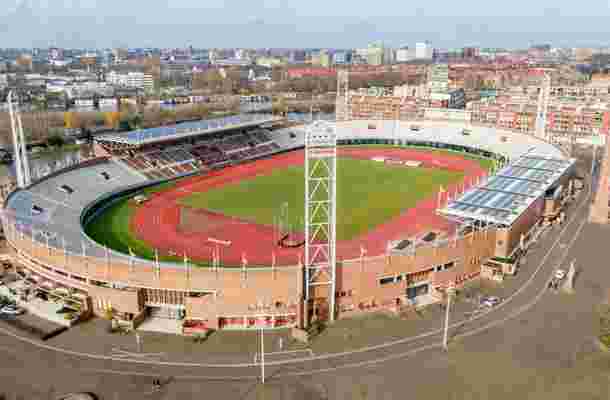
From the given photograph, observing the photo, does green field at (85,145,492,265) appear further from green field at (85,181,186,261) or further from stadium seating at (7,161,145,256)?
stadium seating at (7,161,145,256)

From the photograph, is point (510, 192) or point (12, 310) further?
point (510, 192)

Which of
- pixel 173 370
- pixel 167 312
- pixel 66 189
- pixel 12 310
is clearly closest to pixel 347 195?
pixel 66 189

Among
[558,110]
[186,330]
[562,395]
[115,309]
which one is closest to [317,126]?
[186,330]

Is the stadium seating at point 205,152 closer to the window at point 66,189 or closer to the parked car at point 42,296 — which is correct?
the window at point 66,189

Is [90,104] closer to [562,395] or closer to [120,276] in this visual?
[120,276]

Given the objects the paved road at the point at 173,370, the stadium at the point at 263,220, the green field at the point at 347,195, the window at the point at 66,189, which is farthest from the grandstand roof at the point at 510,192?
the window at the point at 66,189

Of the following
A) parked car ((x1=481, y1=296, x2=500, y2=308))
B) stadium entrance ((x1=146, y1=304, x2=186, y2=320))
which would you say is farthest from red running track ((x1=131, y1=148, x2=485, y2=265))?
parked car ((x1=481, y1=296, x2=500, y2=308))

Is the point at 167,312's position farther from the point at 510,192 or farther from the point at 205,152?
the point at 205,152
